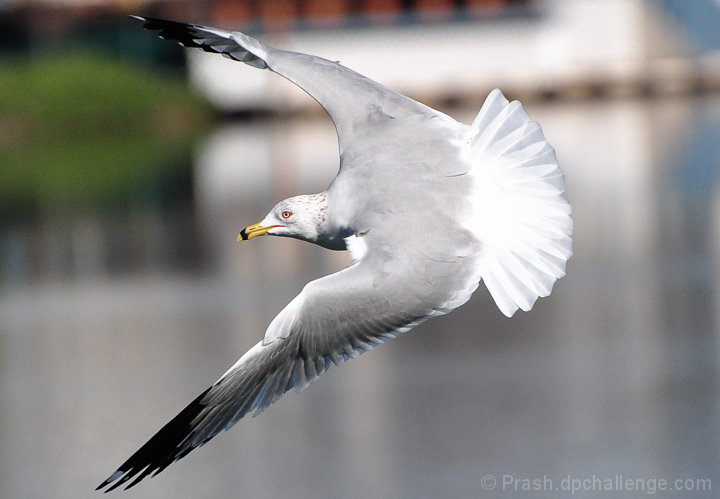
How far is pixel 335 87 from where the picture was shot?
14.3 ft

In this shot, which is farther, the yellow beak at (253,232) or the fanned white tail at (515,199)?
the yellow beak at (253,232)

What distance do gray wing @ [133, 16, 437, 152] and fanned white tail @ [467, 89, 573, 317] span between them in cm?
21

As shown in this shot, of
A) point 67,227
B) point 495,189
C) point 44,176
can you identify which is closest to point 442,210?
point 495,189

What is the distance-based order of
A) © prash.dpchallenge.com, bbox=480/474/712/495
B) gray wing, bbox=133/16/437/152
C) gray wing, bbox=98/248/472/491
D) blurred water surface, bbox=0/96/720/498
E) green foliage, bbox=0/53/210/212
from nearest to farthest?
1. gray wing, bbox=98/248/472/491
2. gray wing, bbox=133/16/437/152
3. © prash.dpchallenge.com, bbox=480/474/712/495
4. blurred water surface, bbox=0/96/720/498
5. green foliage, bbox=0/53/210/212

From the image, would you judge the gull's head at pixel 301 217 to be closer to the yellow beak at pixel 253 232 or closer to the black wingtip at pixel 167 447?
the yellow beak at pixel 253 232

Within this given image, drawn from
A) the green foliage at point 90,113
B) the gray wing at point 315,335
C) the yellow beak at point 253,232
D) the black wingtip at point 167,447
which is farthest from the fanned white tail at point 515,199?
the green foliage at point 90,113

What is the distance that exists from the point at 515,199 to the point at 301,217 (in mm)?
640

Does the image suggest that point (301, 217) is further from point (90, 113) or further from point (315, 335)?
point (90, 113)

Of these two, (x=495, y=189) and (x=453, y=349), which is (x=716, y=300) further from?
(x=495, y=189)

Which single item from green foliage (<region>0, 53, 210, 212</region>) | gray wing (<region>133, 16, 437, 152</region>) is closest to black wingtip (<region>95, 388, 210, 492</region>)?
gray wing (<region>133, 16, 437, 152</region>)

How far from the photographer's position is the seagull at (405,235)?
13.2 feet

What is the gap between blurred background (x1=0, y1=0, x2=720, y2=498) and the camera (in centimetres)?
668

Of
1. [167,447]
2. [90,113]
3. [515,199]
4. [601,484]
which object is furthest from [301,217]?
[90,113]

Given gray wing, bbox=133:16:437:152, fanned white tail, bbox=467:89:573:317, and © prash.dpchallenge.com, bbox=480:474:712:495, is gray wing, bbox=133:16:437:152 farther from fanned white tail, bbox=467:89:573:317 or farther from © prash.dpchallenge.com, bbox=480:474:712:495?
© prash.dpchallenge.com, bbox=480:474:712:495
